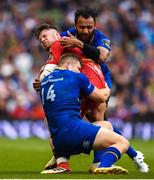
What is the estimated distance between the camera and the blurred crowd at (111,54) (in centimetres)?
2124

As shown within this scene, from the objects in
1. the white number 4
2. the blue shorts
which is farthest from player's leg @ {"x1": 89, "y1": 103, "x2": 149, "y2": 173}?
the white number 4

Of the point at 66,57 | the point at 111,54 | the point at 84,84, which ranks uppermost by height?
the point at 66,57

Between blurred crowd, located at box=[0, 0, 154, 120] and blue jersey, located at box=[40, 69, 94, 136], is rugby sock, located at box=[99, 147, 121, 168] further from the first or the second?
blurred crowd, located at box=[0, 0, 154, 120]

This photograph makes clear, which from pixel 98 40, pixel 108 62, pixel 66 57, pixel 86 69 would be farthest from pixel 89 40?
pixel 108 62

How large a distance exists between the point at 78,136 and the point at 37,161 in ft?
12.5

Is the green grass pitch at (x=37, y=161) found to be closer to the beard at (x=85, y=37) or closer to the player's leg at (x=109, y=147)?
the player's leg at (x=109, y=147)

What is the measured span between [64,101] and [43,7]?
52.3ft

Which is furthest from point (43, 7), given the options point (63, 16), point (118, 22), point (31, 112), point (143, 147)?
point (143, 147)

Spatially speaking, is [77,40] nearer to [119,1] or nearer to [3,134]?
[3,134]

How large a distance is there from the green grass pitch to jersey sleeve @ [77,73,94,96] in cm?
97

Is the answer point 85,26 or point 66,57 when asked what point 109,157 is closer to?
point 66,57

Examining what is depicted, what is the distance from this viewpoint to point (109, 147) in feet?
31.0

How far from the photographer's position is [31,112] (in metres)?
21.2

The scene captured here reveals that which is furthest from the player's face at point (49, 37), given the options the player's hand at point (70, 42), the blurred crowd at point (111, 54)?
the blurred crowd at point (111, 54)
